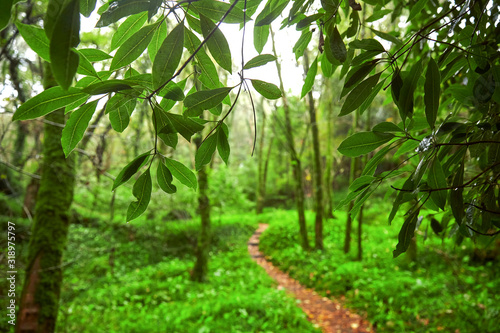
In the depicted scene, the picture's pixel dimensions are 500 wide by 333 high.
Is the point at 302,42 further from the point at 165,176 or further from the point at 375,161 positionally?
the point at 165,176

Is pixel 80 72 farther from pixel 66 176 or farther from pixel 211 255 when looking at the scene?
pixel 211 255

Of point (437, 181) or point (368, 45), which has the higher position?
point (368, 45)

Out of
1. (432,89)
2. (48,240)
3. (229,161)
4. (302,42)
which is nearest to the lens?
(432,89)

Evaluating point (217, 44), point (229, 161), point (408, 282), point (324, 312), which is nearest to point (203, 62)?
point (217, 44)

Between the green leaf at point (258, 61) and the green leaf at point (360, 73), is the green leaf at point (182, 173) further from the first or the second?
the green leaf at point (360, 73)

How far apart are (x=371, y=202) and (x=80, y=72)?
13.2m

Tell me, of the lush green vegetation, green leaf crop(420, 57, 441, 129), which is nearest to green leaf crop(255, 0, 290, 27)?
green leaf crop(420, 57, 441, 129)

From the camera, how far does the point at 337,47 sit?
22.1 inches

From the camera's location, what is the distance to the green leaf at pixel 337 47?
1.82 ft

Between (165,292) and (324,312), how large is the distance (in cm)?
278

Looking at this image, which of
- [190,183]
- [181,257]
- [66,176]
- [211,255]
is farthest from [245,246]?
[190,183]

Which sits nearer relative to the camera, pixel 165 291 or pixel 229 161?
pixel 229 161

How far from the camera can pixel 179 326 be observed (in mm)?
3578

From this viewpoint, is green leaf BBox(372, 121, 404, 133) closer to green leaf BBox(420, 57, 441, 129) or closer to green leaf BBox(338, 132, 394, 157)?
green leaf BBox(338, 132, 394, 157)
